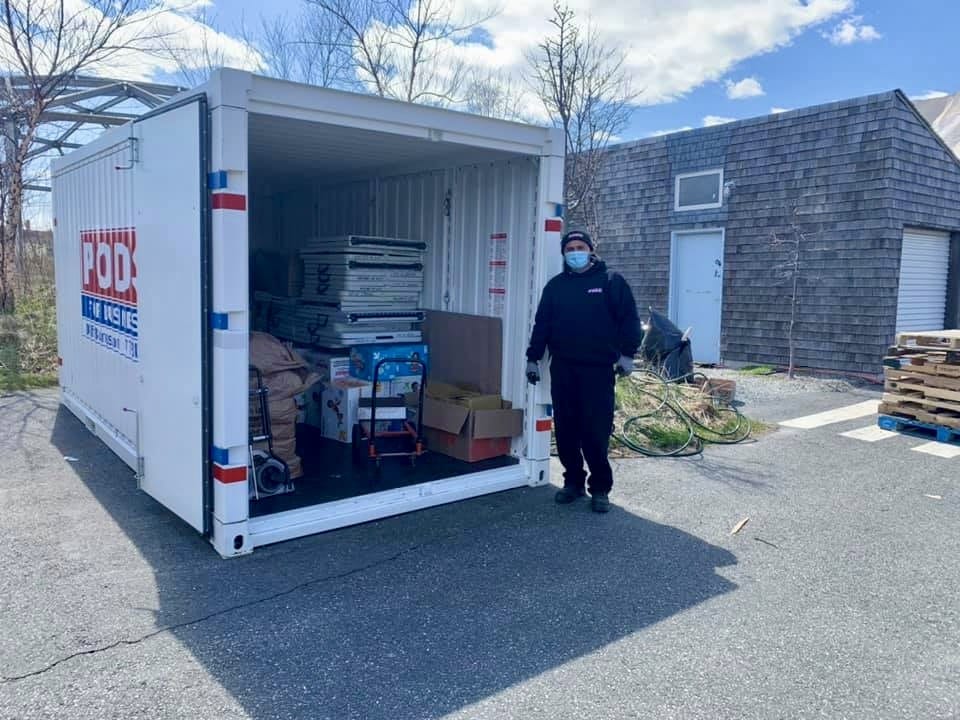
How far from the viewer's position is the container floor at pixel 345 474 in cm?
505

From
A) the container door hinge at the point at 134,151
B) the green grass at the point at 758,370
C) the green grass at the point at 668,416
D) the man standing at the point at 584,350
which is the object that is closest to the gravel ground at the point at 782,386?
the green grass at the point at 758,370

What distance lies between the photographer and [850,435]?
26.2 feet

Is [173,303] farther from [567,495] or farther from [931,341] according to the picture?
[931,341]

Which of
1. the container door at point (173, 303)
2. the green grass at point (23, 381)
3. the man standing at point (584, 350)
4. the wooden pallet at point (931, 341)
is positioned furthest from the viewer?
the green grass at point (23, 381)

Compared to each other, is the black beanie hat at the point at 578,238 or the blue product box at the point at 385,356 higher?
the black beanie hat at the point at 578,238

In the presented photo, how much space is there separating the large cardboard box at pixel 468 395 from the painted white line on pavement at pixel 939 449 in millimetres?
4254

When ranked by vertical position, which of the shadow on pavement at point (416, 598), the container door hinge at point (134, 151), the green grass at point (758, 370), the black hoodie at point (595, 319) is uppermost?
the container door hinge at point (134, 151)

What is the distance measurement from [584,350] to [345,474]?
2.05 metres

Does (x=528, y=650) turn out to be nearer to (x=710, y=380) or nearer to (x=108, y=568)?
(x=108, y=568)

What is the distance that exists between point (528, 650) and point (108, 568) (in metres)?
2.42

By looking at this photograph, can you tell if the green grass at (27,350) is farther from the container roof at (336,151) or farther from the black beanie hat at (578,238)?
the black beanie hat at (578,238)

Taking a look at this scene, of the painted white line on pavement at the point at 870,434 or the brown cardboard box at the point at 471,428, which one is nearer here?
the brown cardboard box at the point at 471,428

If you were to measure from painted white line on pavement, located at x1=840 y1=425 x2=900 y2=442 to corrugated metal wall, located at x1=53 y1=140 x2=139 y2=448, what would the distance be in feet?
22.7

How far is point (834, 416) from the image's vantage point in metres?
9.03
